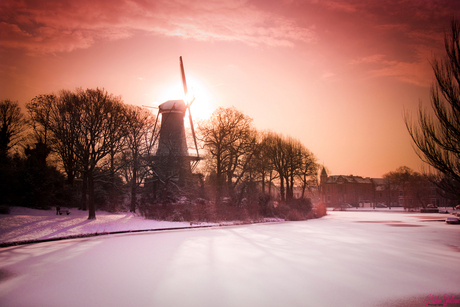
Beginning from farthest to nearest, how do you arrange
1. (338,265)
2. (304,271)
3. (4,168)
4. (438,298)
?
(4,168), (338,265), (304,271), (438,298)

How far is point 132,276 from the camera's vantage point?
7254 mm

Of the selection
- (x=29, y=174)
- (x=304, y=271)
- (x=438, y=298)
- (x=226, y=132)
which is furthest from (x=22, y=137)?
(x=438, y=298)

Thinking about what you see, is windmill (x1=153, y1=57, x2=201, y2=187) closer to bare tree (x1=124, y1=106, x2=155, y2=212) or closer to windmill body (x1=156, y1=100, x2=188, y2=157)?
windmill body (x1=156, y1=100, x2=188, y2=157)

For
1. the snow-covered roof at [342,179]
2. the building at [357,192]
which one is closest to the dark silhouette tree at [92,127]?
the building at [357,192]

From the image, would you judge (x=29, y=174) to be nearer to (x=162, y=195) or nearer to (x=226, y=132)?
(x=162, y=195)

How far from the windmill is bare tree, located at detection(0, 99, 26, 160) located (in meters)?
14.5

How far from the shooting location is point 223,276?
728 cm

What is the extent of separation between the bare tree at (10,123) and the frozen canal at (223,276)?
900 inches

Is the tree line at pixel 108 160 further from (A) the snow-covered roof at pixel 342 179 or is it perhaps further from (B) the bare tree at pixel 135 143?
(A) the snow-covered roof at pixel 342 179

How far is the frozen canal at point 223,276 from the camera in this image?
5715mm

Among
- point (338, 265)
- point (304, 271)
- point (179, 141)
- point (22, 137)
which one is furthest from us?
point (179, 141)

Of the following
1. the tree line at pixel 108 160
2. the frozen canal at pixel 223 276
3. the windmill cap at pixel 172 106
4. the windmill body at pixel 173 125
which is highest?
the windmill cap at pixel 172 106

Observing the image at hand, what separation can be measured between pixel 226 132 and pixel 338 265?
24.4m

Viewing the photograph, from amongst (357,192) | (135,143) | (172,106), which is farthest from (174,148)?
(357,192)
